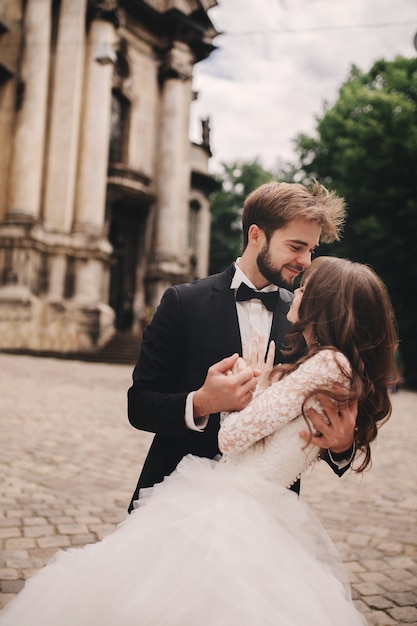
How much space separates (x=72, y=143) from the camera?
21359mm

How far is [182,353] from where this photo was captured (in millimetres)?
2176

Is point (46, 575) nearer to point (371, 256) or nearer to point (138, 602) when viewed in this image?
point (138, 602)

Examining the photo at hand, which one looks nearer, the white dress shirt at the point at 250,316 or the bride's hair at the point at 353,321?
the bride's hair at the point at 353,321

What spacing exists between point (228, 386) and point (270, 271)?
542mm

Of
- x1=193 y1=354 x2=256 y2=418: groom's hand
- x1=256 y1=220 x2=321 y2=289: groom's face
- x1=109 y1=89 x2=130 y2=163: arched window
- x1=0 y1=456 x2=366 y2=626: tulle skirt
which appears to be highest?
x1=109 y1=89 x2=130 y2=163: arched window

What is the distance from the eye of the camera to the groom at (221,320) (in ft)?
6.68

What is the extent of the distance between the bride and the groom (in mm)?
135

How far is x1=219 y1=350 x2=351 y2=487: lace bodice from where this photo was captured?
1.81m

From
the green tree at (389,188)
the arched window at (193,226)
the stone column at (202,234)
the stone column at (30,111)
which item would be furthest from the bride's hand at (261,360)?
the arched window at (193,226)

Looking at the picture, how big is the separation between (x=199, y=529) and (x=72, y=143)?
70.1 feet

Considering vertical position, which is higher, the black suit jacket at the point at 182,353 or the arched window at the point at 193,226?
the arched window at the point at 193,226

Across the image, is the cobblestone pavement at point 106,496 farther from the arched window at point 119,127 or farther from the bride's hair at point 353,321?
the arched window at point 119,127

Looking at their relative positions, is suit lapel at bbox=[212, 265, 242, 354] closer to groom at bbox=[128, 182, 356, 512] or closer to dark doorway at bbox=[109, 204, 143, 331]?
groom at bbox=[128, 182, 356, 512]

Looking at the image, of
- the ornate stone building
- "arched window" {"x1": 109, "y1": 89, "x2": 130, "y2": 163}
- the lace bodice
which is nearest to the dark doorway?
the ornate stone building
